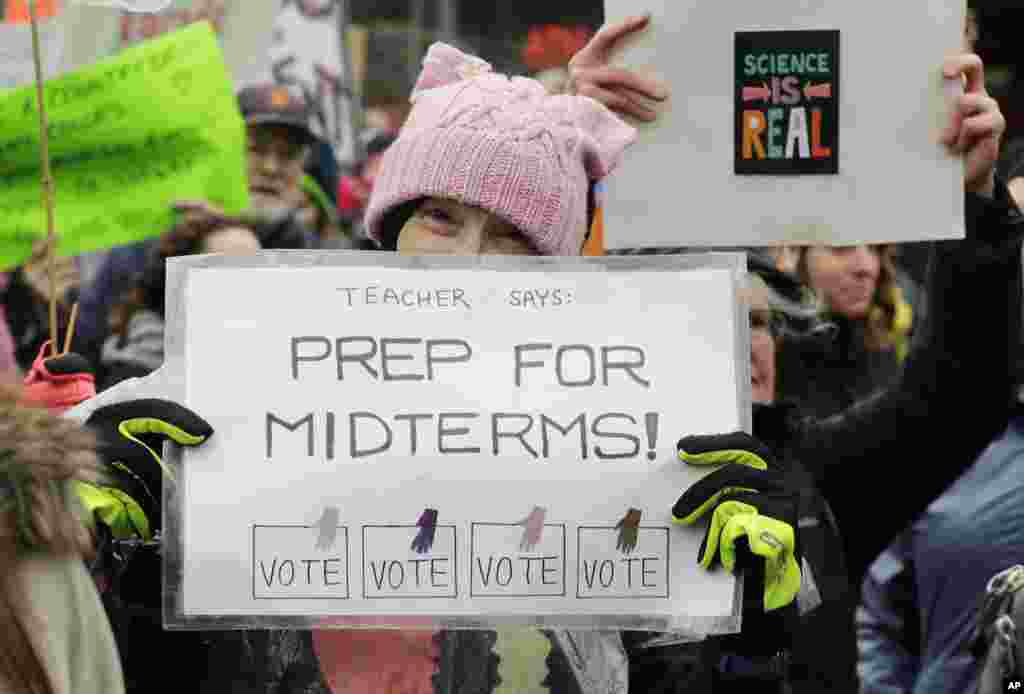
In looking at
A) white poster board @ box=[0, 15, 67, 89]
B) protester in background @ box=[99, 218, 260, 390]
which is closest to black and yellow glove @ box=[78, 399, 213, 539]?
white poster board @ box=[0, 15, 67, 89]

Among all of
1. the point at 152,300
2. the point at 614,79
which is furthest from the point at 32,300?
the point at 614,79

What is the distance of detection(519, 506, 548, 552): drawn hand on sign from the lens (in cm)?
265

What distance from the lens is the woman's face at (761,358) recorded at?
3.73 metres

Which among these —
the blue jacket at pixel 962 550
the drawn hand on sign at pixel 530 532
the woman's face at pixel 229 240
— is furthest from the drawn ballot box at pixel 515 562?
the woman's face at pixel 229 240

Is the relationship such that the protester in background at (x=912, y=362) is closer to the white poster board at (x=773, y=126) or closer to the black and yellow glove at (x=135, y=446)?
the white poster board at (x=773, y=126)

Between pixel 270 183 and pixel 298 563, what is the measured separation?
4316mm

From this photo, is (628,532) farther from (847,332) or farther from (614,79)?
(847,332)

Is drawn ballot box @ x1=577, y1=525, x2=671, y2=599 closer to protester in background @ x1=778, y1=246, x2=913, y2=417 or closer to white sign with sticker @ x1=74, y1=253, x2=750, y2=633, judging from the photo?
white sign with sticker @ x1=74, y1=253, x2=750, y2=633

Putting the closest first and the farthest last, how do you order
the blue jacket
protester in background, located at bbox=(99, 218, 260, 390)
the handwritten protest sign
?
the blue jacket
the handwritten protest sign
protester in background, located at bbox=(99, 218, 260, 390)

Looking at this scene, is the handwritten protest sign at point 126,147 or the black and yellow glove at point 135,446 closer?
the black and yellow glove at point 135,446

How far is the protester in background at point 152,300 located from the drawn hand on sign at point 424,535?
2757mm

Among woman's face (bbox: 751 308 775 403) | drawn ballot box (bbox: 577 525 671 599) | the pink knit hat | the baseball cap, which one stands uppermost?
the baseball cap

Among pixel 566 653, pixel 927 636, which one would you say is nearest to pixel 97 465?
pixel 566 653

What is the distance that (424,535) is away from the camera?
2641 millimetres
